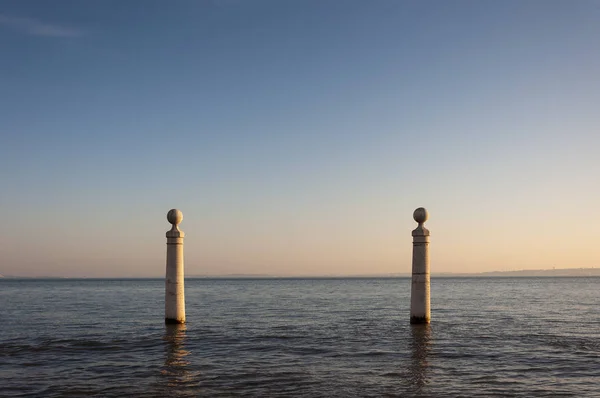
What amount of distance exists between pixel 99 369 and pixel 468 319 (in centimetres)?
2236

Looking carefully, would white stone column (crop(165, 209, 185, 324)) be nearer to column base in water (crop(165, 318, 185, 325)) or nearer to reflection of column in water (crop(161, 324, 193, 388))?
column base in water (crop(165, 318, 185, 325))

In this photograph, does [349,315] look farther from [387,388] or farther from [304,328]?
[387,388]

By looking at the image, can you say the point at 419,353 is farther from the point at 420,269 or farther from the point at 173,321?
the point at 173,321

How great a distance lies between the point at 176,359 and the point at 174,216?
707 cm

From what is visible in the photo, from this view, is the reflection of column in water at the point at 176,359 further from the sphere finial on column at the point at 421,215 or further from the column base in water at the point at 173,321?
the sphere finial on column at the point at 421,215

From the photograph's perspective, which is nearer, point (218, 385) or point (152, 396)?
point (152, 396)

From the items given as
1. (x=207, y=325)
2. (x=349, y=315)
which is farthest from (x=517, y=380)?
(x=349, y=315)

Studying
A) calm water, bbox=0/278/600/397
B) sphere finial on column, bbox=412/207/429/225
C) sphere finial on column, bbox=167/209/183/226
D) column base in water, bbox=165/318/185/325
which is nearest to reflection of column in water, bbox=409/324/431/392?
calm water, bbox=0/278/600/397

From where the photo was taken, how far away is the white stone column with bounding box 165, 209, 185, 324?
24.2m

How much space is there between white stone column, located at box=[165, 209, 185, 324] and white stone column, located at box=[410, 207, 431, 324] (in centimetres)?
953

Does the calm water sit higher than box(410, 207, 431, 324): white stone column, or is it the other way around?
box(410, 207, 431, 324): white stone column

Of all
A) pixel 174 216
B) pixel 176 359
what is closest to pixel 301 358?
pixel 176 359

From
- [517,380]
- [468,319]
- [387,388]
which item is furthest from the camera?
[468,319]

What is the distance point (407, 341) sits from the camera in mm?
23000
